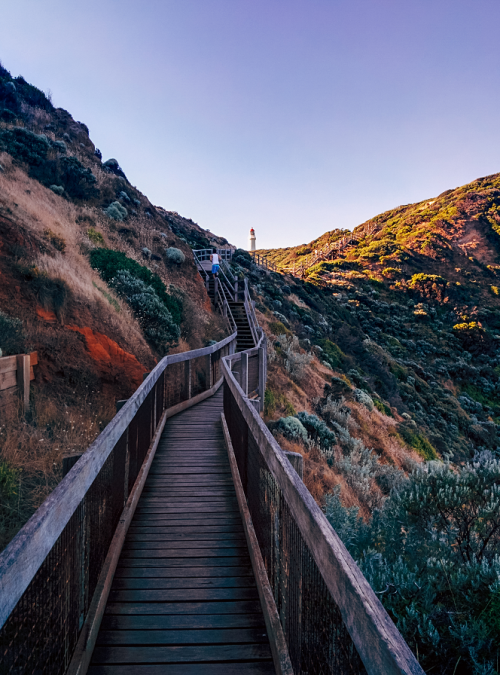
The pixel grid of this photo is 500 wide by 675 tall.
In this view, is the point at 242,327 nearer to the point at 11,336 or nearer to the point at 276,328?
the point at 276,328

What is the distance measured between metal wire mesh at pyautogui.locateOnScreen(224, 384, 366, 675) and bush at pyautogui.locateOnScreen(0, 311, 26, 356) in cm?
532

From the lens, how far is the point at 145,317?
41.0ft

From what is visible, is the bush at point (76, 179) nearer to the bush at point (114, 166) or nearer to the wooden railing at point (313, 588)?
the bush at point (114, 166)

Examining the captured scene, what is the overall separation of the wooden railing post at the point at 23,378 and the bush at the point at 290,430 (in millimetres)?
5870

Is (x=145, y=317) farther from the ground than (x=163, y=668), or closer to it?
farther from the ground

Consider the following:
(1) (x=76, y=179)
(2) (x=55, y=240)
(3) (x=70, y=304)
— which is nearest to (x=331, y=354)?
(2) (x=55, y=240)


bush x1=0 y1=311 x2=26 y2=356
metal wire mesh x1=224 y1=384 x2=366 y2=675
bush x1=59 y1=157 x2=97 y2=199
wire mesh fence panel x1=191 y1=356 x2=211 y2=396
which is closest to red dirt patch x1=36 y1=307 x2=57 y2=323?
bush x1=0 y1=311 x2=26 y2=356

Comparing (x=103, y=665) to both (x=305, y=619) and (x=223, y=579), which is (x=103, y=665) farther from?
(x=305, y=619)

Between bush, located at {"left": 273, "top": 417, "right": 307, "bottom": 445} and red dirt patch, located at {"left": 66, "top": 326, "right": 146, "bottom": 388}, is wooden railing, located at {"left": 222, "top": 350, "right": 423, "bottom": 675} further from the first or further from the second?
bush, located at {"left": 273, "top": 417, "right": 307, "bottom": 445}

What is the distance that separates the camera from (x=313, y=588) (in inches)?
77.4

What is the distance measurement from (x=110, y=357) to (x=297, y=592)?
779 centimetres

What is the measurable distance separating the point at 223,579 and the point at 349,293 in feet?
156

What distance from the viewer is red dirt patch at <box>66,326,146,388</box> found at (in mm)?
8852

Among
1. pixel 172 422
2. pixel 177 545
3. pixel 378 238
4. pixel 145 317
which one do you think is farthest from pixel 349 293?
pixel 177 545
